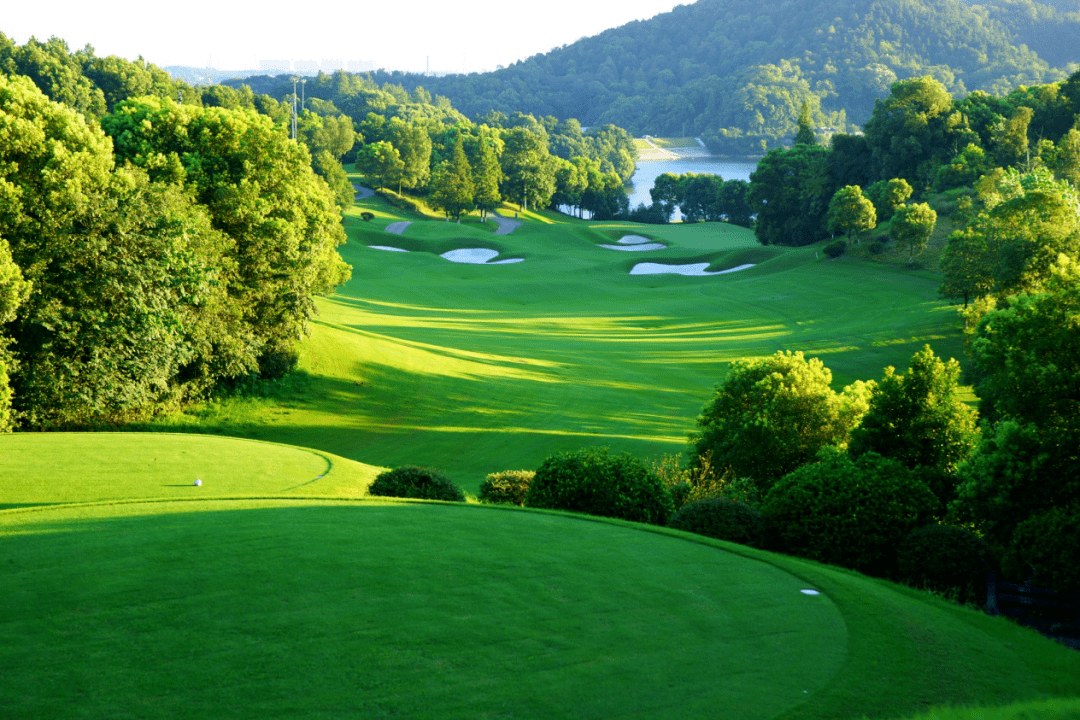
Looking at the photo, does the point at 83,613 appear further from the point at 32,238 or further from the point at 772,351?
the point at 772,351

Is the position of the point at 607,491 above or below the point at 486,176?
below

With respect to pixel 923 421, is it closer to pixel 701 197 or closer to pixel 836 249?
pixel 836 249

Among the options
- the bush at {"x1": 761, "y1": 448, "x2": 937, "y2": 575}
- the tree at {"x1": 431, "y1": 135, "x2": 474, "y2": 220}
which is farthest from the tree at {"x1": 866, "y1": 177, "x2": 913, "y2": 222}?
the bush at {"x1": 761, "y1": 448, "x2": 937, "y2": 575}

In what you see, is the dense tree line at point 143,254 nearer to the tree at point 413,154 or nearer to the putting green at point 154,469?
the putting green at point 154,469

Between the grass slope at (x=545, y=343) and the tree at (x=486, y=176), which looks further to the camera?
the tree at (x=486, y=176)

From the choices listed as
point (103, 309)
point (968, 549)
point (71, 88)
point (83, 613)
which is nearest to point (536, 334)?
point (103, 309)

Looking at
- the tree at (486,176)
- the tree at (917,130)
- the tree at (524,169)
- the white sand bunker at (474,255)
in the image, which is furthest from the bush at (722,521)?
the tree at (524,169)

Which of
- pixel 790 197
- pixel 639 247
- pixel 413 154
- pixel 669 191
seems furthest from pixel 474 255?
pixel 669 191
